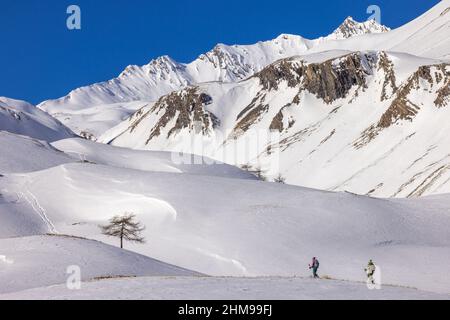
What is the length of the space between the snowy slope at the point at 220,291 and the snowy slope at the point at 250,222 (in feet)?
74.9

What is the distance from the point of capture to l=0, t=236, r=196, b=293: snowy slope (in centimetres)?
3328

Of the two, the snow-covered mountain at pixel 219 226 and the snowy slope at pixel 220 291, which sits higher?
the snow-covered mountain at pixel 219 226

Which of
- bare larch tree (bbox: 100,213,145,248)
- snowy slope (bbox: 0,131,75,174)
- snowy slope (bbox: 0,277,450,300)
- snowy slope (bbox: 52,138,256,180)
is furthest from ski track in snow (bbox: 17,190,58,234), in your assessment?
snowy slope (bbox: 52,138,256,180)

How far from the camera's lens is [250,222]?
6638 cm

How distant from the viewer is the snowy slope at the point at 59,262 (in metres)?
33.3

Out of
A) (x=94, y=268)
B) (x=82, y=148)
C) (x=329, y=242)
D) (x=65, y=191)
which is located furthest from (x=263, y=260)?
(x=82, y=148)

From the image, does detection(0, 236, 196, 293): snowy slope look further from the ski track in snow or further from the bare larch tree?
the ski track in snow

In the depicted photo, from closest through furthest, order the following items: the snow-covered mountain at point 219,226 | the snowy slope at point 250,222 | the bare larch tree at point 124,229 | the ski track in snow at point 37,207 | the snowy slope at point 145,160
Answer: the snow-covered mountain at point 219,226
the snowy slope at point 250,222
the bare larch tree at point 124,229
the ski track in snow at point 37,207
the snowy slope at point 145,160

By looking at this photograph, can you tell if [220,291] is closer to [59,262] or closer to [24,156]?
[59,262]

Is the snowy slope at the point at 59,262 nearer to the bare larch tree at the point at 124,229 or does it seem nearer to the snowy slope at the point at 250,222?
the snowy slope at the point at 250,222

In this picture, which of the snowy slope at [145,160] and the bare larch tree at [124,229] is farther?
the snowy slope at [145,160]

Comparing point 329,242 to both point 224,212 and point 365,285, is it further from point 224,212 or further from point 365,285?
point 365,285

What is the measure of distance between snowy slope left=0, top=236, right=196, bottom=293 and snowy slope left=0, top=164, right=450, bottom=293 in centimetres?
1376

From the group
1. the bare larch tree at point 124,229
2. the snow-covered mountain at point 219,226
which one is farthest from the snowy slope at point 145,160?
the bare larch tree at point 124,229
